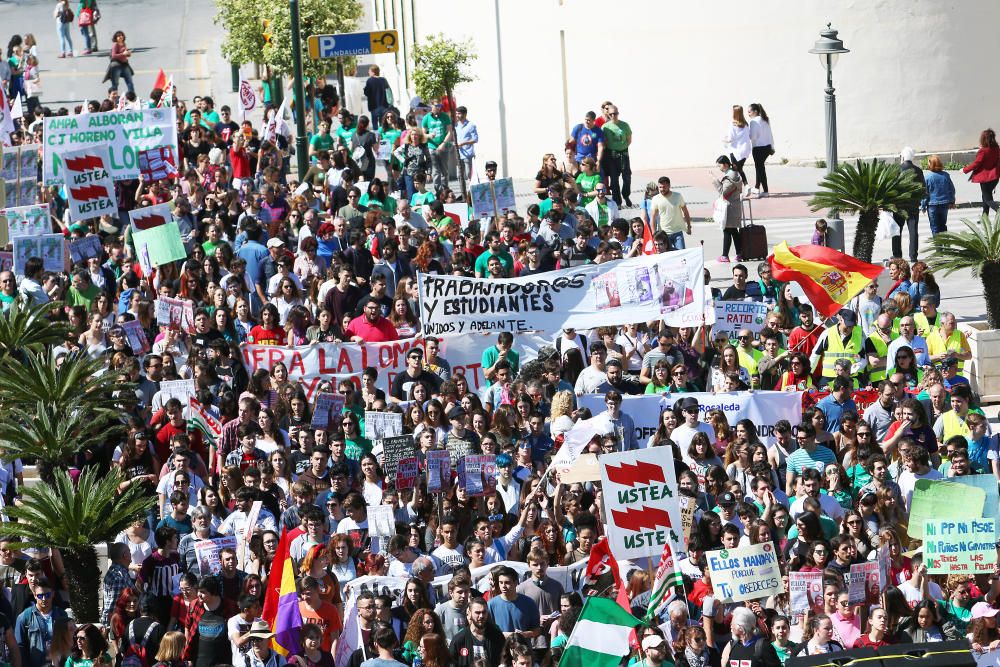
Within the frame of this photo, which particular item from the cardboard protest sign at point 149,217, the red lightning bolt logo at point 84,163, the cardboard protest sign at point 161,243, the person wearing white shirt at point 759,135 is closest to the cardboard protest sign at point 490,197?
the cardboard protest sign at point 149,217

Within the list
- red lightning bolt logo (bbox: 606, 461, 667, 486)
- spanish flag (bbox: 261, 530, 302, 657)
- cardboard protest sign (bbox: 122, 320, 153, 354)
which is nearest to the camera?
spanish flag (bbox: 261, 530, 302, 657)

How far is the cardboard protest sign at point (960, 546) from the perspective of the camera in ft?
43.9

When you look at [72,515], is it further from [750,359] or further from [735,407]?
[750,359]

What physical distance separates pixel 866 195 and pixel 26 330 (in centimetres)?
967

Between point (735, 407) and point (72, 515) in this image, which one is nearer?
point (72, 515)

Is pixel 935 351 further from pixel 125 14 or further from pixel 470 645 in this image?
pixel 125 14

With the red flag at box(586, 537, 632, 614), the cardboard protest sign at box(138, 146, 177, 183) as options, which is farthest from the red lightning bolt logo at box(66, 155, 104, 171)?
the red flag at box(586, 537, 632, 614)

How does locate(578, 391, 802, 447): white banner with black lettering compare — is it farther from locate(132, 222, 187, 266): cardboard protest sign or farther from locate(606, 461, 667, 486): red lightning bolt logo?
locate(132, 222, 187, 266): cardboard protest sign

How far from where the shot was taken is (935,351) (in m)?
18.1

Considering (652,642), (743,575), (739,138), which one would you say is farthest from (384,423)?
(739,138)

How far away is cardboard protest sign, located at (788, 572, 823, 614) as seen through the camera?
13.0m

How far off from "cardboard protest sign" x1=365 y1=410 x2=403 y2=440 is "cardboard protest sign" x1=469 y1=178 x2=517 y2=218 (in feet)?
25.8

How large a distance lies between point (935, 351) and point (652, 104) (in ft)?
50.6

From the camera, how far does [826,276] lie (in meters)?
18.5
